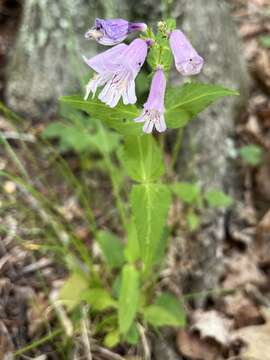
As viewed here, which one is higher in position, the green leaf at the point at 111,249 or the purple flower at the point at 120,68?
the purple flower at the point at 120,68

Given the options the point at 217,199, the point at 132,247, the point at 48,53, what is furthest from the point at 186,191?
the point at 48,53

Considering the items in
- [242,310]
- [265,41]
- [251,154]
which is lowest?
[242,310]

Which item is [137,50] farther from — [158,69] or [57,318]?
[57,318]

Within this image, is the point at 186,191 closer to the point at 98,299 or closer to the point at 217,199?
the point at 217,199

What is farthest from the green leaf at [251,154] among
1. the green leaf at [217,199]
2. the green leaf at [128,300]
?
the green leaf at [128,300]

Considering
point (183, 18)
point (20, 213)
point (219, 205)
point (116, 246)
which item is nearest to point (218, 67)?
point (183, 18)

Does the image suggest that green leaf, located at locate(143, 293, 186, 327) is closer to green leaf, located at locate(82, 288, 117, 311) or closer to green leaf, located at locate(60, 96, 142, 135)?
green leaf, located at locate(82, 288, 117, 311)

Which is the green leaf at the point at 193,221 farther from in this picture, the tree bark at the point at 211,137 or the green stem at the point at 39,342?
the green stem at the point at 39,342
